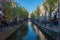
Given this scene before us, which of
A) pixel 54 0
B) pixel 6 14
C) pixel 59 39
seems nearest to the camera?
pixel 59 39

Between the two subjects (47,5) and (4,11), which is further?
(4,11)

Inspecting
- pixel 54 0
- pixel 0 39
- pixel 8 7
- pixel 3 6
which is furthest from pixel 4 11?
pixel 0 39

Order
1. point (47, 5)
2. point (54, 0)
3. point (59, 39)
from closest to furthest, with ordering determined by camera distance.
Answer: point (59, 39)
point (54, 0)
point (47, 5)

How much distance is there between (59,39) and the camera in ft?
92.9

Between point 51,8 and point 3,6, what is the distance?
2152 centimetres

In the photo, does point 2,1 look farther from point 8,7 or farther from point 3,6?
point 8,7

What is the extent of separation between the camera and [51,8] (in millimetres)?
64250

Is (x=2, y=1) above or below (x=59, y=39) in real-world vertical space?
above

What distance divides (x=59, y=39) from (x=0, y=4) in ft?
158

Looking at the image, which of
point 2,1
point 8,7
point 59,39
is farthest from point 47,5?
point 59,39

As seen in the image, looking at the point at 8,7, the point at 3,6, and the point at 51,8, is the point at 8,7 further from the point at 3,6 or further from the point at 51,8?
the point at 51,8

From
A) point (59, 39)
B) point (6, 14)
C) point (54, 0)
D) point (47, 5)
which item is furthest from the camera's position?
point (6, 14)

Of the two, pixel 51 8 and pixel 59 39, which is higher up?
pixel 51 8

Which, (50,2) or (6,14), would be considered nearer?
(50,2)
